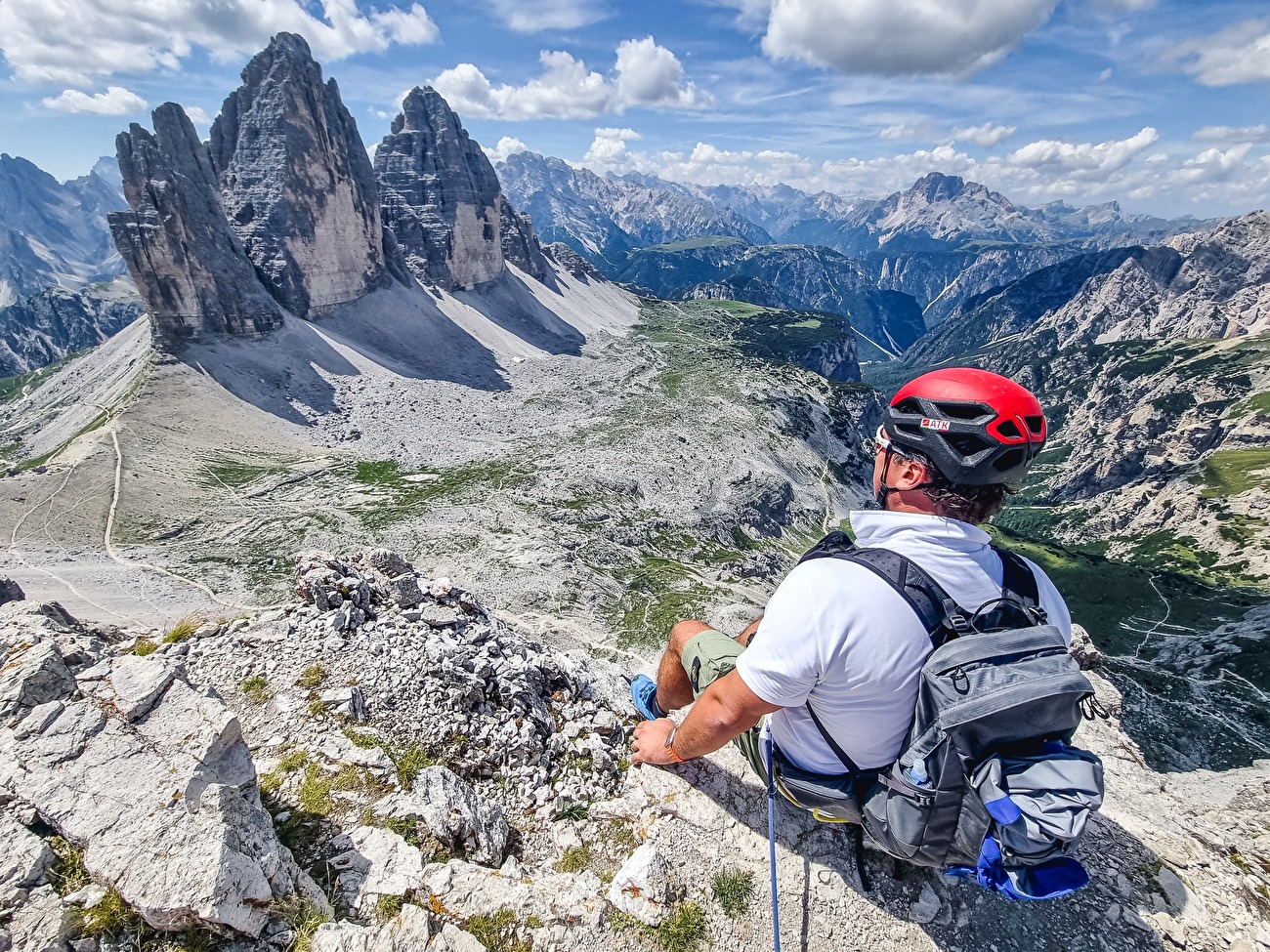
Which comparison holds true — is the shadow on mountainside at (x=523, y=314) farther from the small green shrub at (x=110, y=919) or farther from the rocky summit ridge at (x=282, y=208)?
the small green shrub at (x=110, y=919)

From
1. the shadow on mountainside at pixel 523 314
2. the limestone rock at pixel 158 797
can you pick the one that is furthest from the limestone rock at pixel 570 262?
the limestone rock at pixel 158 797

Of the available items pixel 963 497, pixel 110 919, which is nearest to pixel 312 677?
pixel 110 919

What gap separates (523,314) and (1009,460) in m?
128

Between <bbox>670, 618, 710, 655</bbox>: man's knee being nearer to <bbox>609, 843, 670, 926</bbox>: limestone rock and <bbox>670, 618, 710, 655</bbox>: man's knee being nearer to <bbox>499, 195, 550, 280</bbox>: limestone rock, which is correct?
<bbox>609, 843, 670, 926</bbox>: limestone rock

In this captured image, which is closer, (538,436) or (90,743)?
(90,743)

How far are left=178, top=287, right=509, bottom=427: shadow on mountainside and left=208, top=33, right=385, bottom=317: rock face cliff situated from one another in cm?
531

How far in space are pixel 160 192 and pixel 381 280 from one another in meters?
37.9

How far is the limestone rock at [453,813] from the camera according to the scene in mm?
6340

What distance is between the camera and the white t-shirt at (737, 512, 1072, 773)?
3.64m

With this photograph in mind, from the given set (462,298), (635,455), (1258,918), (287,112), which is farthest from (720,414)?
(1258,918)

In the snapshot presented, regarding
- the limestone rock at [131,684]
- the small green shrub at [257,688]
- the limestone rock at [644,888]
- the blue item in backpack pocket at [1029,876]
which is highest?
the limestone rock at [131,684]

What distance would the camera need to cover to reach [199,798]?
195 inches

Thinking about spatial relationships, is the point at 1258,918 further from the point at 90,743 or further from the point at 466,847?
the point at 90,743

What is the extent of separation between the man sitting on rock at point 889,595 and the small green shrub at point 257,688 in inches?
260
